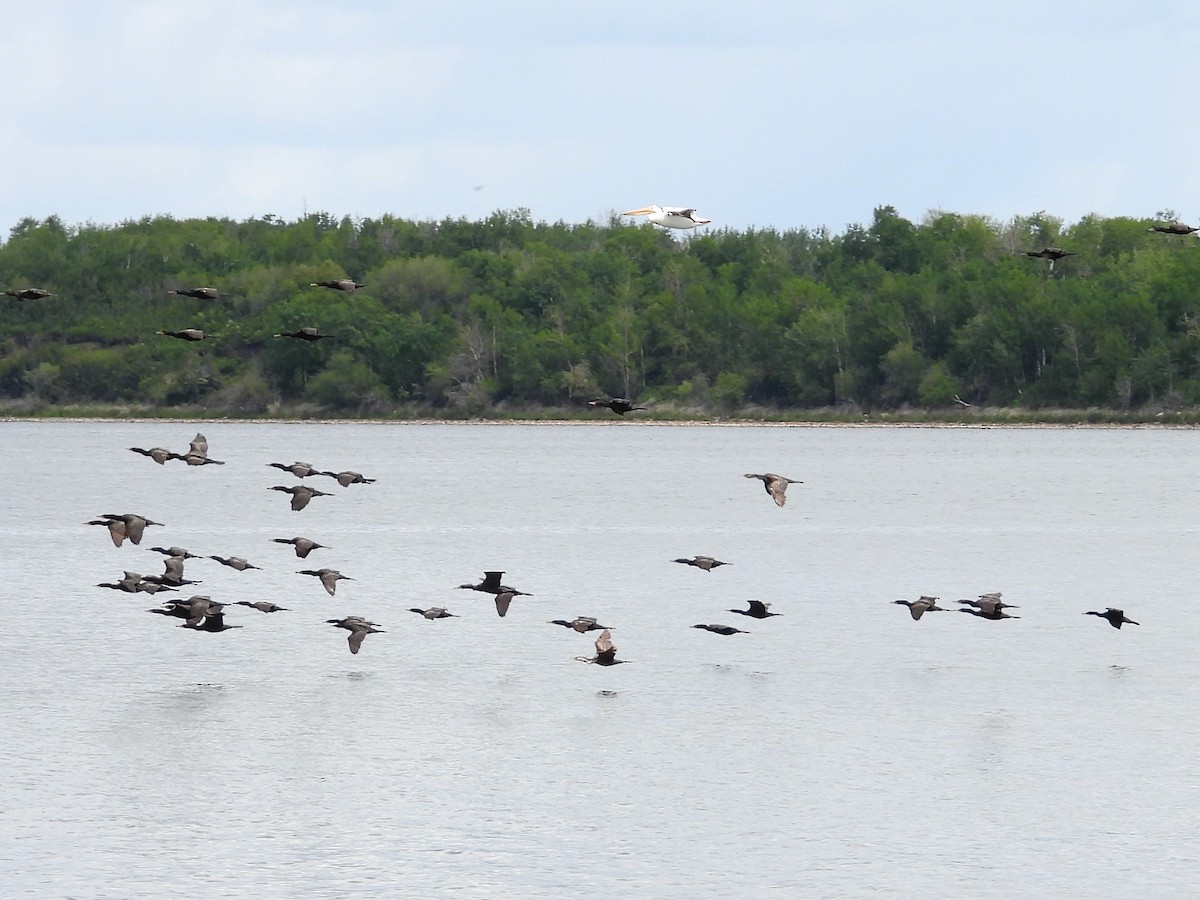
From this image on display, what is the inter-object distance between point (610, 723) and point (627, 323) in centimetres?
9353

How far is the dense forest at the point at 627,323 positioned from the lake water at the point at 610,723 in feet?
178

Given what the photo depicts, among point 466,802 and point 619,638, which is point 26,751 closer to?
point 466,802

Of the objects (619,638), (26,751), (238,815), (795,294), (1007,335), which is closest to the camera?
(238,815)

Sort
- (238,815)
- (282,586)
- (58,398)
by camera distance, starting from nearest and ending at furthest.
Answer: (238,815), (282,586), (58,398)

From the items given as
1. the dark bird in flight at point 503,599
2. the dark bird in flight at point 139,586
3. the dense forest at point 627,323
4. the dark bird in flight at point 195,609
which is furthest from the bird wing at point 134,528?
the dense forest at point 627,323

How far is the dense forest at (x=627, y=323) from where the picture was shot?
111000 mm

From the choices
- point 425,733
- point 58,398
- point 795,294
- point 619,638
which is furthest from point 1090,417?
point 425,733

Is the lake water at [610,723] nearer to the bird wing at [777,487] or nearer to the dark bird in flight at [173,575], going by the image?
the dark bird in flight at [173,575]

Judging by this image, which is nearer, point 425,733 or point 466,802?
point 466,802

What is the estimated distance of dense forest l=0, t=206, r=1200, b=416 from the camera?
111 metres

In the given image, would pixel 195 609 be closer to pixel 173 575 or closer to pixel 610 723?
pixel 173 575

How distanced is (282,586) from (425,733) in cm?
1794

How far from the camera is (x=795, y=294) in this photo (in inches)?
4764

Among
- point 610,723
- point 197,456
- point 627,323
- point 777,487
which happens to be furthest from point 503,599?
point 627,323
